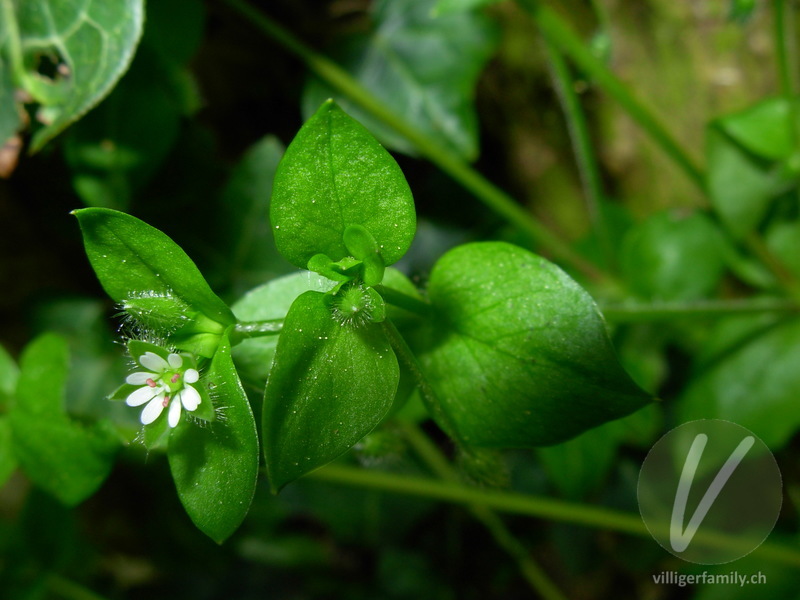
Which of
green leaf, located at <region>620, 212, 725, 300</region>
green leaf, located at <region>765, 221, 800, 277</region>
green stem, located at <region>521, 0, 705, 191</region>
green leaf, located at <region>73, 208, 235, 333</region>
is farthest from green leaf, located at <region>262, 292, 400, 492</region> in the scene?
green leaf, located at <region>765, 221, 800, 277</region>

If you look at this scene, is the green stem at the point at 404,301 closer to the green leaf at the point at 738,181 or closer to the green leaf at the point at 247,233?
the green leaf at the point at 247,233

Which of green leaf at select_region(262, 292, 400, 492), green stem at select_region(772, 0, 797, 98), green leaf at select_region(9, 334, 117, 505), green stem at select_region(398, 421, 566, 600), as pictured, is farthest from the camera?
green stem at select_region(398, 421, 566, 600)

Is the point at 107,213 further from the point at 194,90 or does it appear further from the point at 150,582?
the point at 150,582

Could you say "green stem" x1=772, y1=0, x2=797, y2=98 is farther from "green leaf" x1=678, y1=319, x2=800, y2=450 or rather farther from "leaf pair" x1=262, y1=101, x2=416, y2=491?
"leaf pair" x1=262, y1=101, x2=416, y2=491

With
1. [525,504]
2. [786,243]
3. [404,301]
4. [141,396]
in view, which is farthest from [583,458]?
[141,396]

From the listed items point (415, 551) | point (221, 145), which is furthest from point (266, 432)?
point (415, 551)

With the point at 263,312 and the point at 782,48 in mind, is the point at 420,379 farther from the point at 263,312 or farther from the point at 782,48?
the point at 782,48

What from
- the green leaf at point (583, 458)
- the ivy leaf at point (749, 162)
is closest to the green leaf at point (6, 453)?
the green leaf at point (583, 458)
